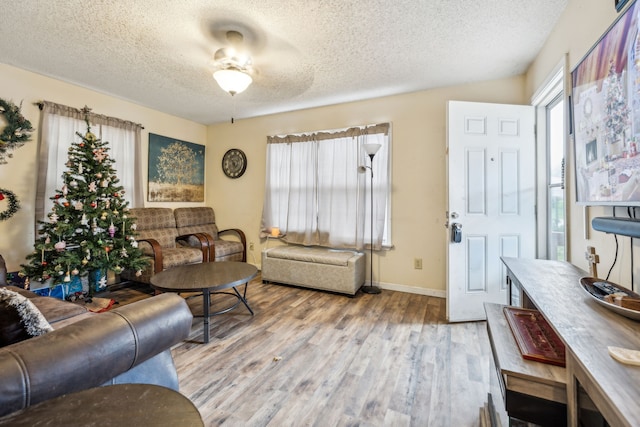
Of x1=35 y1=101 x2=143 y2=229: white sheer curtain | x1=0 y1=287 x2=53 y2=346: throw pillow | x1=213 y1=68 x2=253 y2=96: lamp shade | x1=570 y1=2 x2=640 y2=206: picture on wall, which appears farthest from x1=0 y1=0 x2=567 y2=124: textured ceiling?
x1=0 y1=287 x2=53 y2=346: throw pillow

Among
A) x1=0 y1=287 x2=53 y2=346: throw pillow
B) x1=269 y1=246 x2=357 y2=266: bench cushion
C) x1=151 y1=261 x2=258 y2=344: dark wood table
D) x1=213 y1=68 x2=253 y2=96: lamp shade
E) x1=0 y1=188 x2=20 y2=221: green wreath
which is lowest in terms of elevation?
x1=151 y1=261 x2=258 y2=344: dark wood table

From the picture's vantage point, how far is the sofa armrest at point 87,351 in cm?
70

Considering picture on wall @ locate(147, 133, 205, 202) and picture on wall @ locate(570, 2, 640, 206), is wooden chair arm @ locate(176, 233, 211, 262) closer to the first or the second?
picture on wall @ locate(147, 133, 205, 202)

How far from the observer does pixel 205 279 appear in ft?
7.44

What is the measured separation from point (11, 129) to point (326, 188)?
10.8ft

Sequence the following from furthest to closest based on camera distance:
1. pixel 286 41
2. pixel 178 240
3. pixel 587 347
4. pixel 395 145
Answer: pixel 178 240, pixel 395 145, pixel 286 41, pixel 587 347

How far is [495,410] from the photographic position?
1.29 meters

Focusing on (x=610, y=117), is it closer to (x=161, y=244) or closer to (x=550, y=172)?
(x=550, y=172)

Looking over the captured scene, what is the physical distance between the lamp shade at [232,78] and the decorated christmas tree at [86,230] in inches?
65.4

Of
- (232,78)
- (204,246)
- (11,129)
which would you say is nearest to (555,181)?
(232,78)

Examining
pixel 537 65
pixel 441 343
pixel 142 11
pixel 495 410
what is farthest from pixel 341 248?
pixel 142 11

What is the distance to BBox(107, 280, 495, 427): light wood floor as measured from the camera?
1.41 m

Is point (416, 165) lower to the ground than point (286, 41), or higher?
lower

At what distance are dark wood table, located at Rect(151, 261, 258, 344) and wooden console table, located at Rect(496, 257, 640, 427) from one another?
71.1 inches
